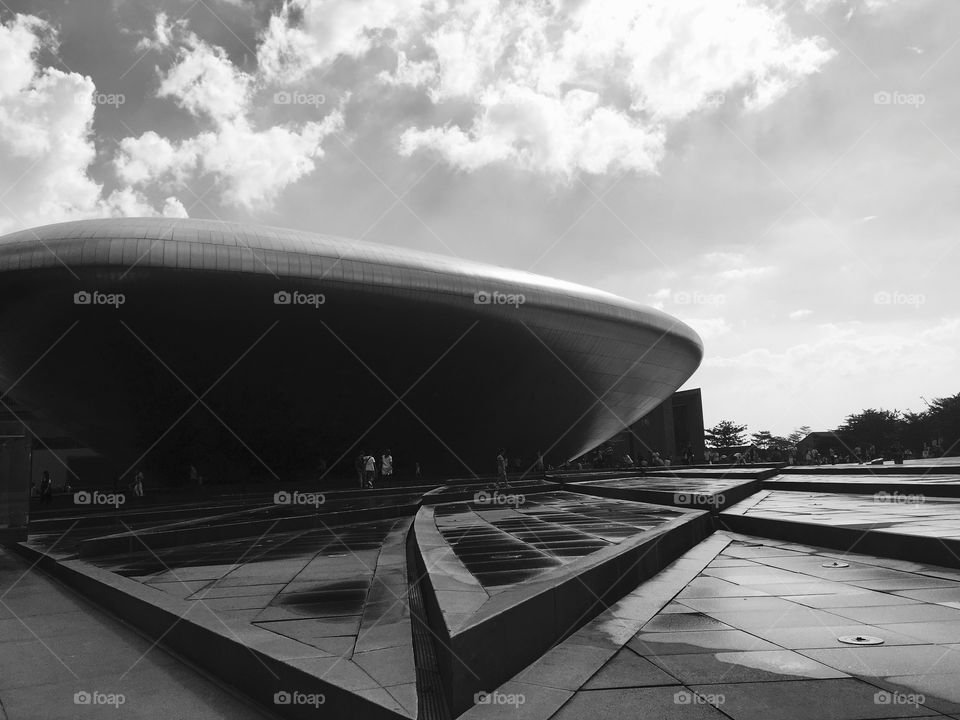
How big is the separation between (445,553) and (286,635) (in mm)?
2111

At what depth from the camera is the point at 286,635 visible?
3873mm

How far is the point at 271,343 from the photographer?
23.6m

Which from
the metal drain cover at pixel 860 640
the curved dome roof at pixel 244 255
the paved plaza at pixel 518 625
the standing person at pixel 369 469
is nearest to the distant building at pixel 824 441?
the curved dome roof at pixel 244 255

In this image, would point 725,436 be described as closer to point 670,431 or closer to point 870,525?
point 670,431

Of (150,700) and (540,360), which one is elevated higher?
(540,360)

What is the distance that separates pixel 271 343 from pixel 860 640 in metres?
22.1

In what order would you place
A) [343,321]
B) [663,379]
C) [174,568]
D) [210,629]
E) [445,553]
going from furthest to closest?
[663,379]
[343,321]
[174,568]
[445,553]
[210,629]

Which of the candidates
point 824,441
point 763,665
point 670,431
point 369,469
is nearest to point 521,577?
point 763,665

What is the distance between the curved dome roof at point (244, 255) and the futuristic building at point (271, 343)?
0.06 meters

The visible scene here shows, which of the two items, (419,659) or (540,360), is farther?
(540,360)

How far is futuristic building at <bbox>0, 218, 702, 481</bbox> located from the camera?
20.9 meters

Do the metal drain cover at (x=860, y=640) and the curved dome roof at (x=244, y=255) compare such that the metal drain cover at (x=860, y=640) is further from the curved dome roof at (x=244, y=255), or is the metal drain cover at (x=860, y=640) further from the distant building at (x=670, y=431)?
the distant building at (x=670, y=431)

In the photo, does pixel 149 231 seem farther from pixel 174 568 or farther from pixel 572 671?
pixel 572 671

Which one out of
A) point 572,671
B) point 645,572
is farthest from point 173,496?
point 572,671
